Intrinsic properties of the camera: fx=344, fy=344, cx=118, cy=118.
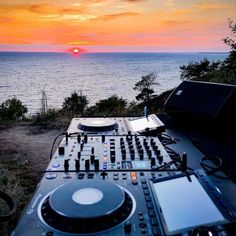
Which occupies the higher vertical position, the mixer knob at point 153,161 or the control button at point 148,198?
the control button at point 148,198

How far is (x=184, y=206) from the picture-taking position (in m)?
1.19

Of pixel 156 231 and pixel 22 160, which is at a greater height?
pixel 156 231

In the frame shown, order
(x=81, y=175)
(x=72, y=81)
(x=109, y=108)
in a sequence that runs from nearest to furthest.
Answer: (x=81, y=175)
(x=109, y=108)
(x=72, y=81)

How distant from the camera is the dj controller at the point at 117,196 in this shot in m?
1.06

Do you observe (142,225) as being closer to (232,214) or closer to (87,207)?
(87,207)

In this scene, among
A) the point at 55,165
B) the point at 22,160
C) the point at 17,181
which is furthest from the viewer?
the point at 22,160

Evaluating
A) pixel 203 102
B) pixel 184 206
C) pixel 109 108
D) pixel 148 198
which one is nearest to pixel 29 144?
pixel 203 102

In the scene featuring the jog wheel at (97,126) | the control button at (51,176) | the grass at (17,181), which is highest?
the control button at (51,176)

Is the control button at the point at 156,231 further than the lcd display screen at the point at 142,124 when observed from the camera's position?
No

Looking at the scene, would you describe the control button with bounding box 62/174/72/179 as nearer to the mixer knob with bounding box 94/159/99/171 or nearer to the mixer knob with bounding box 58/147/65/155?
the mixer knob with bounding box 94/159/99/171

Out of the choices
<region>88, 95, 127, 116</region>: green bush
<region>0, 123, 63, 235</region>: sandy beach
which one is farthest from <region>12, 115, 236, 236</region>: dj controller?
<region>88, 95, 127, 116</region>: green bush

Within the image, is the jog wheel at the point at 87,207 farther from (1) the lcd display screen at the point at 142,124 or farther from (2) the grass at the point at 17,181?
(2) the grass at the point at 17,181

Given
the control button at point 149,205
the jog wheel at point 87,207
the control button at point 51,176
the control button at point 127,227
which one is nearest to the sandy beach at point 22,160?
the control button at point 51,176

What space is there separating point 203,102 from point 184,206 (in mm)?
1521
